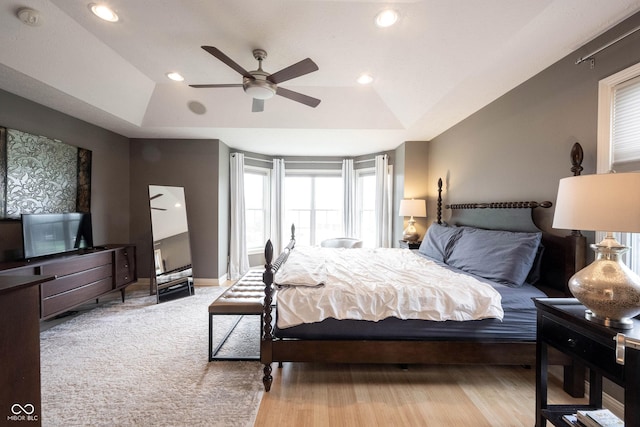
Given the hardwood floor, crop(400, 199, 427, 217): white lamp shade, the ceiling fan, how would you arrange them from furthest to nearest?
crop(400, 199, 427, 217): white lamp shade
the ceiling fan
the hardwood floor

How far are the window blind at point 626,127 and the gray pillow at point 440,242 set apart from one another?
4.75ft

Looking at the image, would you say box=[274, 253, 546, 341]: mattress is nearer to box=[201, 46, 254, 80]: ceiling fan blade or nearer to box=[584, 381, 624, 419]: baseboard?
box=[584, 381, 624, 419]: baseboard

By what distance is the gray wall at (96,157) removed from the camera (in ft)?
8.96

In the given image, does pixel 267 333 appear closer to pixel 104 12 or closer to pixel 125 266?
pixel 104 12

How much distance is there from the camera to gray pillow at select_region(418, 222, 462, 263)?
9.60 feet

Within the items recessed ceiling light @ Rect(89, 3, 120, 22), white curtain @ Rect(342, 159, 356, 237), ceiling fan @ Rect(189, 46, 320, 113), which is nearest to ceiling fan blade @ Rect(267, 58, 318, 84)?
ceiling fan @ Rect(189, 46, 320, 113)

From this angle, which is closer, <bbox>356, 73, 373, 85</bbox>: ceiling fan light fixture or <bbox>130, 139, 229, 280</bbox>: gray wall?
<bbox>356, 73, 373, 85</bbox>: ceiling fan light fixture

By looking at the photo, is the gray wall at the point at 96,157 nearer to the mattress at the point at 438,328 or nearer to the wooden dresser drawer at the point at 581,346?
the mattress at the point at 438,328

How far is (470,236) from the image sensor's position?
8.81ft

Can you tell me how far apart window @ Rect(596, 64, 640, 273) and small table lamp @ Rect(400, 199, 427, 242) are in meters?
2.37

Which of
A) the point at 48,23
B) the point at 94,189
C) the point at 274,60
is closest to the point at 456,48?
the point at 274,60

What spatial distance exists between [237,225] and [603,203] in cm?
470

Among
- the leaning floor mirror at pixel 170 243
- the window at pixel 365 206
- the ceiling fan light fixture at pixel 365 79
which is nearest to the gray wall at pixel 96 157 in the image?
the leaning floor mirror at pixel 170 243

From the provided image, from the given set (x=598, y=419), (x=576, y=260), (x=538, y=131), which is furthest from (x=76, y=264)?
(x=538, y=131)
